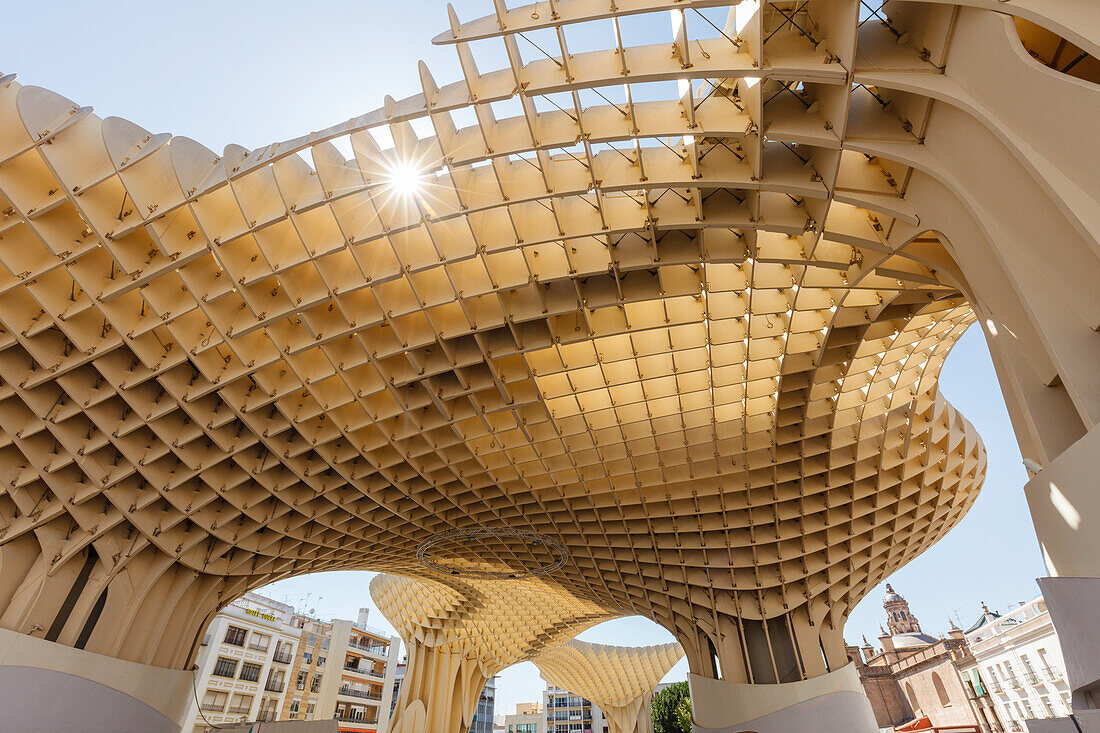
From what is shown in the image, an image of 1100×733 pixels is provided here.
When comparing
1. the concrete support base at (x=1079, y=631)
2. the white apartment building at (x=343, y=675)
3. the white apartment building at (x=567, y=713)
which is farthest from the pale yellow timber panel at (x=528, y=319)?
the white apartment building at (x=567, y=713)

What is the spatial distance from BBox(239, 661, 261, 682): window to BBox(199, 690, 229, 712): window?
2929 millimetres

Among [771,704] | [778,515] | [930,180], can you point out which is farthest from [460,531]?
[930,180]

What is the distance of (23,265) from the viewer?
18.1 meters

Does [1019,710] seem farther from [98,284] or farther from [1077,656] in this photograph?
[98,284]

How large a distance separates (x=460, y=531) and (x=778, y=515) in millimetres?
19370

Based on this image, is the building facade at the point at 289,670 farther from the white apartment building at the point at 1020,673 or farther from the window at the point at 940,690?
the white apartment building at the point at 1020,673

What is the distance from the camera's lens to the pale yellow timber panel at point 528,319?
12.1 metres

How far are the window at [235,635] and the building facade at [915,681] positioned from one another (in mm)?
76404

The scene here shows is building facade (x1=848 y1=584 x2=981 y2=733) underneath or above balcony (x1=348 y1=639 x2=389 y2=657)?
underneath

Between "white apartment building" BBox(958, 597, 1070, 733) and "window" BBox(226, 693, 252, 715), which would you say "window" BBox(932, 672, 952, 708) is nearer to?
"white apartment building" BBox(958, 597, 1070, 733)

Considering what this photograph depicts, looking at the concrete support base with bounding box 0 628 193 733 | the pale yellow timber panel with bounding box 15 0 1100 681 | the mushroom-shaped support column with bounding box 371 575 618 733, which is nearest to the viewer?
the pale yellow timber panel with bounding box 15 0 1100 681

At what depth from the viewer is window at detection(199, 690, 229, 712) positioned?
226 feet

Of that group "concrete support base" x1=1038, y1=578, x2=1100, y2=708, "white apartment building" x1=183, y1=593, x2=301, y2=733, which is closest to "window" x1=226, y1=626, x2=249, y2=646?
"white apartment building" x1=183, y1=593, x2=301, y2=733

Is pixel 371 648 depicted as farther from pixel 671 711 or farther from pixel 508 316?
pixel 508 316
